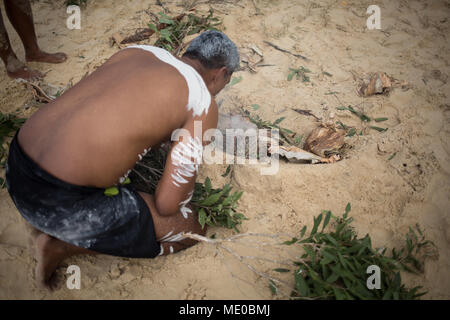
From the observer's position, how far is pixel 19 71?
2.70m

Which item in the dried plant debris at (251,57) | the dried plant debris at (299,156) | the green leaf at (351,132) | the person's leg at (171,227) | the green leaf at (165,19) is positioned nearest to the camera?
the person's leg at (171,227)

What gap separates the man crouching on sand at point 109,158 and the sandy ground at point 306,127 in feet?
0.75

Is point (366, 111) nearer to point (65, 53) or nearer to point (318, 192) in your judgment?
point (318, 192)

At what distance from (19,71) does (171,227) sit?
2.29 m

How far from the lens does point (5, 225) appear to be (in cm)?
180

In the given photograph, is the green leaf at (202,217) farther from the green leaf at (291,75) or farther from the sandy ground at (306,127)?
the green leaf at (291,75)

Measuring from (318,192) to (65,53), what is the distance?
2.90 meters

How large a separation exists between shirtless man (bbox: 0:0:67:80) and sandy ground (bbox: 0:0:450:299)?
0.11 meters

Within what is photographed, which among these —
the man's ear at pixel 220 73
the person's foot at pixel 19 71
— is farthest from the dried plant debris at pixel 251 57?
the person's foot at pixel 19 71

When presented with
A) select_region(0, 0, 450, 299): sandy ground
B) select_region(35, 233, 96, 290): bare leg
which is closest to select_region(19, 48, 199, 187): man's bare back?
select_region(35, 233, 96, 290): bare leg

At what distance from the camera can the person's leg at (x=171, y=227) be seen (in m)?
1.56

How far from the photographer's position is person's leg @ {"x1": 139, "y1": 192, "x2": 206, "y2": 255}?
5.12 feet

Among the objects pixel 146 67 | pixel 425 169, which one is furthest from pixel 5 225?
pixel 425 169

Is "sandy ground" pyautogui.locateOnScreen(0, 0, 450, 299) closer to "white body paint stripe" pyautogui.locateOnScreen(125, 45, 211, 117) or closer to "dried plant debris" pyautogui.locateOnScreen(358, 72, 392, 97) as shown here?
"dried plant debris" pyautogui.locateOnScreen(358, 72, 392, 97)
